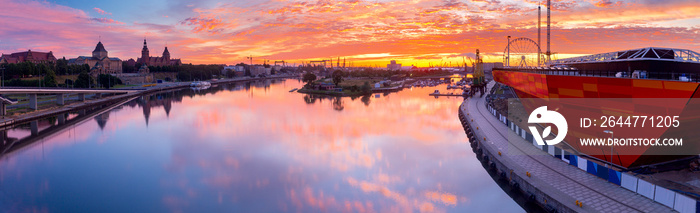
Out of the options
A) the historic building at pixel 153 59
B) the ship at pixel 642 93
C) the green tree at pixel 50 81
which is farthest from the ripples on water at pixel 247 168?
the historic building at pixel 153 59

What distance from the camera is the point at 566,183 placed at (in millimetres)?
8000

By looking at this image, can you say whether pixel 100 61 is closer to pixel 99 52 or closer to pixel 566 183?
pixel 99 52

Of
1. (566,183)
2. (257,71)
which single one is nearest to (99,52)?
(257,71)

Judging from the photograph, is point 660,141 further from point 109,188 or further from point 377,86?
point 377,86

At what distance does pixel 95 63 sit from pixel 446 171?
6658cm

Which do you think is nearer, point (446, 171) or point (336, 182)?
point (336, 182)

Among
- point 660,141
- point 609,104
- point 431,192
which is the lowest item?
point 431,192

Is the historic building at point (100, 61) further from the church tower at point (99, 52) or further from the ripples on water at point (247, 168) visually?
the ripples on water at point (247, 168)

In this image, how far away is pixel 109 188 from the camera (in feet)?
32.4

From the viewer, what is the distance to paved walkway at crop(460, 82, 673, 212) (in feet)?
21.9

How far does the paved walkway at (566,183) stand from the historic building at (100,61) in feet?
196

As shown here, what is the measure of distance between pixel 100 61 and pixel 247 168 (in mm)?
59347

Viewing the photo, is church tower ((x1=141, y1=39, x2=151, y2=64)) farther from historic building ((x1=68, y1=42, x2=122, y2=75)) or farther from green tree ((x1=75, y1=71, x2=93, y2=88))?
green tree ((x1=75, y1=71, x2=93, y2=88))

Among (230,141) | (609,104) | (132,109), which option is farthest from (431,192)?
(132,109)
